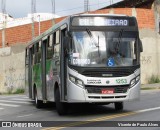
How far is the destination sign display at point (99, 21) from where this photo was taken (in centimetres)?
1367

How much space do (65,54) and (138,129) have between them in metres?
4.45

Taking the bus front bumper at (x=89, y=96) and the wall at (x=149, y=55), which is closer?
the bus front bumper at (x=89, y=96)

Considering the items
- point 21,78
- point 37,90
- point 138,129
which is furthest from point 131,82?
point 21,78

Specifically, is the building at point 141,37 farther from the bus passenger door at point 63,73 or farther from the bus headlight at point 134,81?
the bus passenger door at point 63,73

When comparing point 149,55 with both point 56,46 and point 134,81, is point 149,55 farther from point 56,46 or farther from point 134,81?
point 134,81

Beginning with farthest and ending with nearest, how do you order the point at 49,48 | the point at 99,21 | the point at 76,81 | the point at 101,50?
the point at 49,48, the point at 99,21, the point at 101,50, the point at 76,81

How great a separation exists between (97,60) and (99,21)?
4.52 ft

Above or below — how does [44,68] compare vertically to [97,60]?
below

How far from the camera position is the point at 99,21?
13758mm

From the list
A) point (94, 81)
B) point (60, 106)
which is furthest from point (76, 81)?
point (60, 106)

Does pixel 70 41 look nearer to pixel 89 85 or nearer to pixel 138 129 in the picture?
pixel 89 85

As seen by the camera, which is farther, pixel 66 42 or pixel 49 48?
pixel 49 48

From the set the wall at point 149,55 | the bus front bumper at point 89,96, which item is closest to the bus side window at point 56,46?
the bus front bumper at point 89,96

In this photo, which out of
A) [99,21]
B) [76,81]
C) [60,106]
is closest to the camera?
[76,81]
